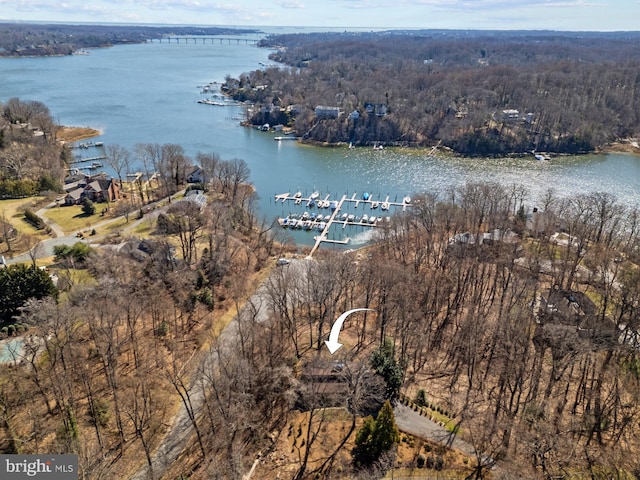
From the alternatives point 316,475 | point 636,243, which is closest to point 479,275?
point 636,243

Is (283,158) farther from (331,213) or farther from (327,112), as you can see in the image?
(331,213)

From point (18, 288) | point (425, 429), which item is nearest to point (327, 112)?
point (18, 288)

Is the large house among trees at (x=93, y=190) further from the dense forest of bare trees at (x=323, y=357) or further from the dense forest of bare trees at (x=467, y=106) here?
the dense forest of bare trees at (x=467, y=106)

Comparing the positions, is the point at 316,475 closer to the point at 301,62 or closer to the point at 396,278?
the point at 396,278

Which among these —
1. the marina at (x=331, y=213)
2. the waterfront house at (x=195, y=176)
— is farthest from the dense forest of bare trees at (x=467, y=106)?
the waterfront house at (x=195, y=176)

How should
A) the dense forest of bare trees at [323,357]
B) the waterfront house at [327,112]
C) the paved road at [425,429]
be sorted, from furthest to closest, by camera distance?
the waterfront house at [327,112], the paved road at [425,429], the dense forest of bare trees at [323,357]

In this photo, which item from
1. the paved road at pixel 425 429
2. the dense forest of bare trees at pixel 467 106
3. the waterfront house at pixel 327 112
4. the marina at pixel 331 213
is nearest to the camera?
the paved road at pixel 425 429

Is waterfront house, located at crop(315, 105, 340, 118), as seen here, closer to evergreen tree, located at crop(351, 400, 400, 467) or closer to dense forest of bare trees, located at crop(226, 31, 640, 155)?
dense forest of bare trees, located at crop(226, 31, 640, 155)
